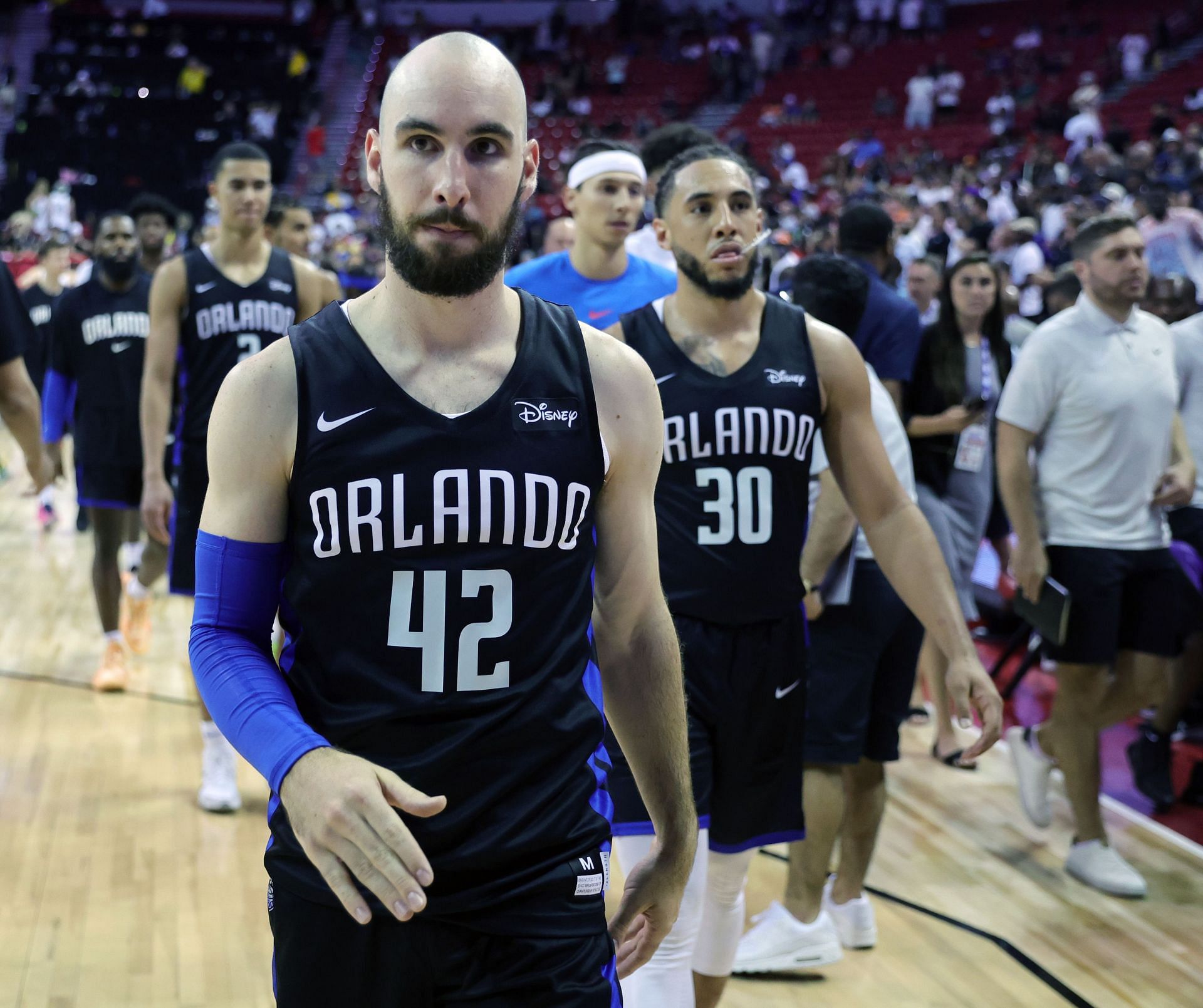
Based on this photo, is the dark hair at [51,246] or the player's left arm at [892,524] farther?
the dark hair at [51,246]

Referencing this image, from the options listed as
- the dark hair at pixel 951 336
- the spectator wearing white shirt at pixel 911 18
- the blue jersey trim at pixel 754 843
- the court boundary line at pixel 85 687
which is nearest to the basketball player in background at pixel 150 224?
the court boundary line at pixel 85 687

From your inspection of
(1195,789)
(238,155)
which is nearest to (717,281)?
(238,155)

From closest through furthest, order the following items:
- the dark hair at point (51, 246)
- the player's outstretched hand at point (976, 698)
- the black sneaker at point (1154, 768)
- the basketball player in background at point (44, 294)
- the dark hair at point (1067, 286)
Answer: the player's outstretched hand at point (976, 698)
the black sneaker at point (1154, 768)
the dark hair at point (1067, 286)
the basketball player in background at point (44, 294)
the dark hair at point (51, 246)

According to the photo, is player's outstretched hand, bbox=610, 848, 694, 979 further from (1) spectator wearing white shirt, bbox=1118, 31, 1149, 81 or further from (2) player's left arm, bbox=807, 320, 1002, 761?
(1) spectator wearing white shirt, bbox=1118, 31, 1149, 81

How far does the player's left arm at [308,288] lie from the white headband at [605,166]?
1.09 m

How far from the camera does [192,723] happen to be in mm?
6242

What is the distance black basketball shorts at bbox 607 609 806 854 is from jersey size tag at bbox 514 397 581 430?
52.4 inches

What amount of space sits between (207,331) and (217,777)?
1.65 metres

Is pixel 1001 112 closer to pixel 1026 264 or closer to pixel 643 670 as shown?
pixel 1026 264

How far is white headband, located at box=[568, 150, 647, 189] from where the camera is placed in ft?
15.2

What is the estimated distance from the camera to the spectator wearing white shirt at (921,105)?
2580 centimetres

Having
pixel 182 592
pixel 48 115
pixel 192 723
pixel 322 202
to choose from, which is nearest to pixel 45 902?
pixel 182 592

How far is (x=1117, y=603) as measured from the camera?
470 cm

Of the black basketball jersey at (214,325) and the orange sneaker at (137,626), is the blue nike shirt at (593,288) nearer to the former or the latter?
the black basketball jersey at (214,325)
